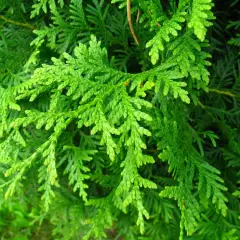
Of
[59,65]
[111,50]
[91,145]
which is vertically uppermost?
[59,65]

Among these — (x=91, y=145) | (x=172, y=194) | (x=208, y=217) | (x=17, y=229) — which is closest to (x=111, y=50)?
(x=91, y=145)

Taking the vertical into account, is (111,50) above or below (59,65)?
below

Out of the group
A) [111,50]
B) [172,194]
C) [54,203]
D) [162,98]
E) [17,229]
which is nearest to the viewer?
[172,194]

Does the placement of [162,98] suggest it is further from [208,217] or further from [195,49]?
[208,217]

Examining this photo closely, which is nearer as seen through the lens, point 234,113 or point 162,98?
point 162,98

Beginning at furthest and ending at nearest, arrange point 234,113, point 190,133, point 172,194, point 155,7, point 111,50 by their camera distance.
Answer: point 111,50 → point 234,113 → point 190,133 → point 172,194 → point 155,7

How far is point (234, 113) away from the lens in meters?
2.74

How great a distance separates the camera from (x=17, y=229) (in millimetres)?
4137

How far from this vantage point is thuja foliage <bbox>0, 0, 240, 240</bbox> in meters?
2.03

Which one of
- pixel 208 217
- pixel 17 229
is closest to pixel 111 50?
pixel 208 217

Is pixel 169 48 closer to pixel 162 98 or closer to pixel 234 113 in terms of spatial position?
pixel 162 98

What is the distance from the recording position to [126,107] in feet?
6.51

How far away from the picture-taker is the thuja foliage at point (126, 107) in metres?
2.03

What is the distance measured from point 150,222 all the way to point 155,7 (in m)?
2.08
